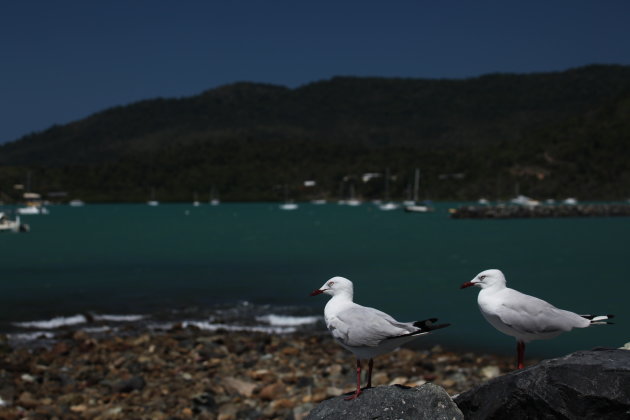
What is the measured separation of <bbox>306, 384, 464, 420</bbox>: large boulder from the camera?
5934mm

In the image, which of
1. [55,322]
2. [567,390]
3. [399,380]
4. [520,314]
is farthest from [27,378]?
[567,390]

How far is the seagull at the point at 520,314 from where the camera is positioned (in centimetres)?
612

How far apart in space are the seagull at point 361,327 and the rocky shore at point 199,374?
6860mm

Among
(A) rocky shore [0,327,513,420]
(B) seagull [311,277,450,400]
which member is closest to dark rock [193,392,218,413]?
(A) rocky shore [0,327,513,420]

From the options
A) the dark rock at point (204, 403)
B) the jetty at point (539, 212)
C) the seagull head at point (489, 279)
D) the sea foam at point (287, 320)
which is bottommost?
the sea foam at point (287, 320)

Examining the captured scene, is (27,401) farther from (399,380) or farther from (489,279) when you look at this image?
(489,279)

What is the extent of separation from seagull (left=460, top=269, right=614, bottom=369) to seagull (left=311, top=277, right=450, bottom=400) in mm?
803

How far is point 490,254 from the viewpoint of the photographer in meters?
64.4

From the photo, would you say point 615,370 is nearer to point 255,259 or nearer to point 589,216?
point 255,259

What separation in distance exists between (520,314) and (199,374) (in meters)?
12.8

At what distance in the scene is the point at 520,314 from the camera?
611 centimetres

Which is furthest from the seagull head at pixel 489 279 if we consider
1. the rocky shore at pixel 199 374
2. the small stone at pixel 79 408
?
the small stone at pixel 79 408

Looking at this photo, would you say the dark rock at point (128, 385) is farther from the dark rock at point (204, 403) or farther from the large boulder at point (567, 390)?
the large boulder at point (567, 390)

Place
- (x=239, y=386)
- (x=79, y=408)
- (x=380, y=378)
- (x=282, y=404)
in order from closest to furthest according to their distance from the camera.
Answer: (x=282, y=404) < (x=79, y=408) < (x=239, y=386) < (x=380, y=378)
